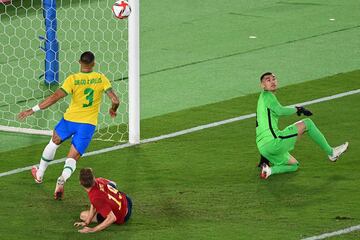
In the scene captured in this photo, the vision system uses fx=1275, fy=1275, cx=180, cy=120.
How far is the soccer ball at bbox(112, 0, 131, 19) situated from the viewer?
15703mm

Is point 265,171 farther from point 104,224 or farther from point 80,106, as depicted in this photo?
point 104,224

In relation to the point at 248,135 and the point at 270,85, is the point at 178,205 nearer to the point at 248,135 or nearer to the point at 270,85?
the point at 270,85

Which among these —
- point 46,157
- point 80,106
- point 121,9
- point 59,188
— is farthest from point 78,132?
point 121,9

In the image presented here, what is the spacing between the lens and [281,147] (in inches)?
587

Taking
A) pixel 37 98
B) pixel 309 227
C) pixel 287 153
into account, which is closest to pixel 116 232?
pixel 309 227

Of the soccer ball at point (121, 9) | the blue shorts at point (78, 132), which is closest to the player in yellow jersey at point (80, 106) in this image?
the blue shorts at point (78, 132)

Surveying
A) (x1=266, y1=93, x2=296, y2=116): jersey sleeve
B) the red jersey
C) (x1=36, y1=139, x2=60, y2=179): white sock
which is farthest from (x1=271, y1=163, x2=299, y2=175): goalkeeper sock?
(x1=36, y1=139, x2=60, y2=179): white sock

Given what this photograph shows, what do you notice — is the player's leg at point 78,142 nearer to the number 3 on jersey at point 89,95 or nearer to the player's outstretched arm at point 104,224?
the number 3 on jersey at point 89,95

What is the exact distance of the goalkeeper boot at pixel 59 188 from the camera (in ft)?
46.3

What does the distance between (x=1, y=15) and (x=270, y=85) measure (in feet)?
27.4

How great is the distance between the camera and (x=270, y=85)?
14.8m

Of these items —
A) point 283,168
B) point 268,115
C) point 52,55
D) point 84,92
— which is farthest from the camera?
point 52,55

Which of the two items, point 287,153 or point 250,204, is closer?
point 250,204

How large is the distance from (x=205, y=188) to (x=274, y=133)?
1085 millimetres
